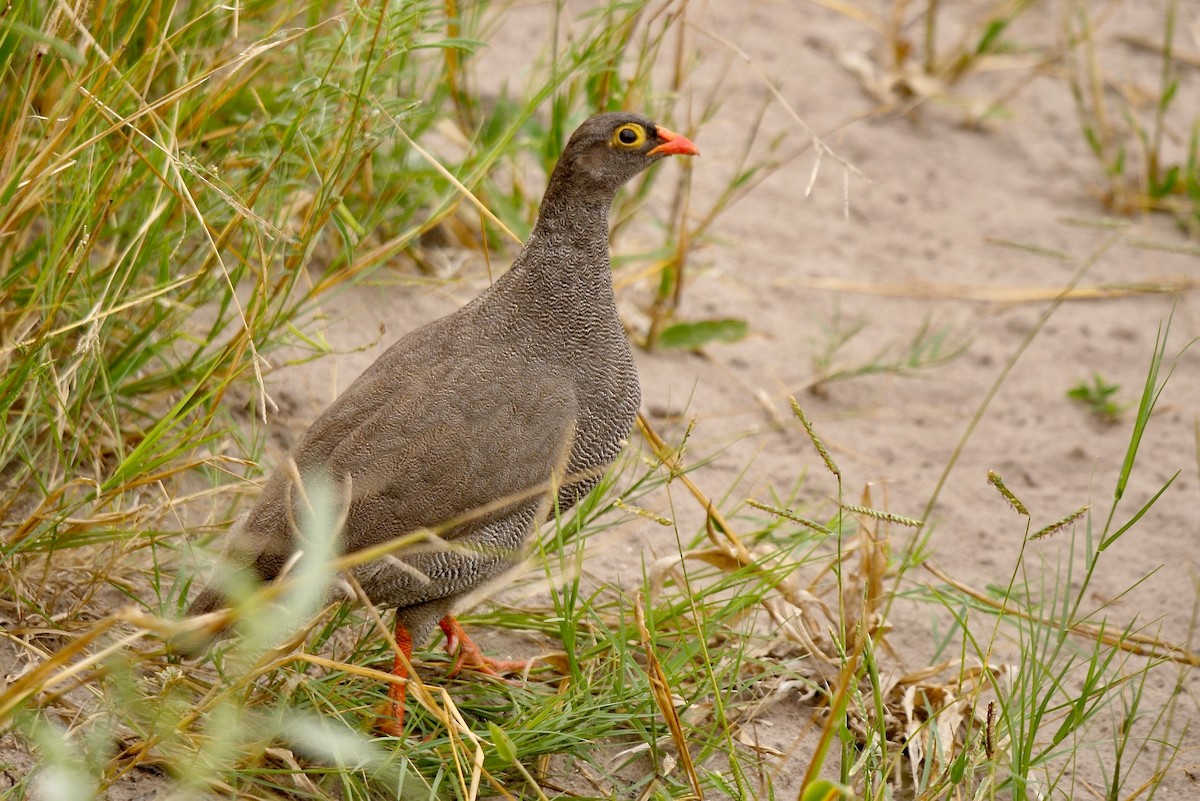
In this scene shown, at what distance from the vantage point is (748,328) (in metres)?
5.18

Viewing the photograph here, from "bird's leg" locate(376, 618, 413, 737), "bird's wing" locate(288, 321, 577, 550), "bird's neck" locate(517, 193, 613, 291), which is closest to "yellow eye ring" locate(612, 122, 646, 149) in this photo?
"bird's neck" locate(517, 193, 613, 291)

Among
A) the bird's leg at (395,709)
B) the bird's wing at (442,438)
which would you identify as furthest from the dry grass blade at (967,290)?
the bird's leg at (395,709)

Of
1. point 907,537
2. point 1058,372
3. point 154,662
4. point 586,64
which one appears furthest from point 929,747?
point 1058,372

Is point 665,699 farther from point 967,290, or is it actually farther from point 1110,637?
point 967,290

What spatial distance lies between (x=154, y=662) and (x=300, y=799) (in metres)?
0.46

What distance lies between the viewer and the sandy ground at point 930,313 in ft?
14.4

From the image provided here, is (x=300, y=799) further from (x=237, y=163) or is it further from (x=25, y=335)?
(x=237, y=163)

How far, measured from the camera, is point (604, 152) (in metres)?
3.48

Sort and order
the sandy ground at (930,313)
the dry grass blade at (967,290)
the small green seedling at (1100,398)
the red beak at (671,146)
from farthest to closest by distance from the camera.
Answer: the dry grass blade at (967,290)
the small green seedling at (1100,398)
the sandy ground at (930,313)
the red beak at (671,146)

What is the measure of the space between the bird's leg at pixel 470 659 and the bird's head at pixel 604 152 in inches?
46.2

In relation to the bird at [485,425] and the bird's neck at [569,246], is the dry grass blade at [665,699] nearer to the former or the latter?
the bird at [485,425]

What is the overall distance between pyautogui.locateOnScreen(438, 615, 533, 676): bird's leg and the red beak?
1325mm

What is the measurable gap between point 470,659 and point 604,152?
1.34 m

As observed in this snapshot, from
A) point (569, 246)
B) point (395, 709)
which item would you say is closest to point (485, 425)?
point (569, 246)
